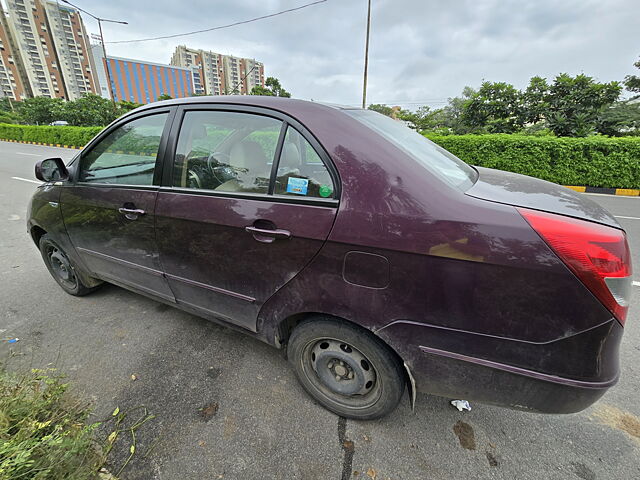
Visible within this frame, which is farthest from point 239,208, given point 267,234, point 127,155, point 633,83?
point 633,83

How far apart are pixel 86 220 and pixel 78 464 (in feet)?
5.64

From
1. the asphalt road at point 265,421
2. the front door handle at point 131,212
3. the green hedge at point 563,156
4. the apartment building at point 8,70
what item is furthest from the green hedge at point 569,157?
the apartment building at point 8,70

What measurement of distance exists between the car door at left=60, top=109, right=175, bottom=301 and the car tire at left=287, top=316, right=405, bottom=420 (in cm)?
113

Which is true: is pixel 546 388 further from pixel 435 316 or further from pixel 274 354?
pixel 274 354

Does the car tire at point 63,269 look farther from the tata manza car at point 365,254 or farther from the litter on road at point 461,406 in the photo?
the litter on road at point 461,406

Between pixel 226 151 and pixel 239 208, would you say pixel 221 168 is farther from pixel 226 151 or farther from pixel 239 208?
pixel 239 208

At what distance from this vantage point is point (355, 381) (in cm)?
171

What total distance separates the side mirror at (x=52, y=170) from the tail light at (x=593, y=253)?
3.15 metres

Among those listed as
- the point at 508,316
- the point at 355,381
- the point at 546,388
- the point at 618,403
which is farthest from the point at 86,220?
the point at 618,403

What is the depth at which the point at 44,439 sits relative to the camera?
1.22 metres

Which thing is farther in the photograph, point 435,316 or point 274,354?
point 274,354

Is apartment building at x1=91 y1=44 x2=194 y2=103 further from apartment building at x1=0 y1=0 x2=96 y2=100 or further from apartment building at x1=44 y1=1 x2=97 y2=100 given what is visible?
apartment building at x1=0 y1=0 x2=96 y2=100

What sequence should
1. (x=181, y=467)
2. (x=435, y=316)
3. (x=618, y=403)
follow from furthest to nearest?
(x=618, y=403) → (x=181, y=467) → (x=435, y=316)

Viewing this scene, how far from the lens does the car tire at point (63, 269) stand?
2.85 meters
